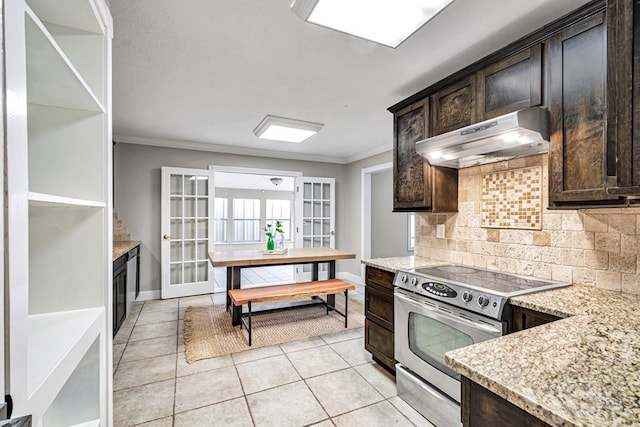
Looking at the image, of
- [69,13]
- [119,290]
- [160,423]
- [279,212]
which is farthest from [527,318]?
[279,212]

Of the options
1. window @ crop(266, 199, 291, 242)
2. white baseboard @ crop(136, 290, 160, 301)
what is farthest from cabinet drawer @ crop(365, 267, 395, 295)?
window @ crop(266, 199, 291, 242)

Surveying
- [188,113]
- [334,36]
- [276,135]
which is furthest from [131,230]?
[334,36]

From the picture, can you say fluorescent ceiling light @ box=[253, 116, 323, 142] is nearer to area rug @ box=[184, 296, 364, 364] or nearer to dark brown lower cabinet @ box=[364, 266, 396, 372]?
dark brown lower cabinet @ box=[364, 266, 396, 372]

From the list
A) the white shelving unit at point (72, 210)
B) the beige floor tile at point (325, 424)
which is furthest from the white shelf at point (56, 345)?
the beige floor tile at point (325, 424)

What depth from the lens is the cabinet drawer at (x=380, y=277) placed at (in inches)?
93.3

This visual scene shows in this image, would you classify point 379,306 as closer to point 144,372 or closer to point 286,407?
point 286,407

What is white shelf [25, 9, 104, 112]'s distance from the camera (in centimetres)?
83

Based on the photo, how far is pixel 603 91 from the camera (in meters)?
1.45

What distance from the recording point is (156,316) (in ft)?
12.5

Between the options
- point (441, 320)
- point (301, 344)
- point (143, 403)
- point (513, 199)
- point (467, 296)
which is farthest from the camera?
point (301, 344)

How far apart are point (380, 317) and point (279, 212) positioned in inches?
334

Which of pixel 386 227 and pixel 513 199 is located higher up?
pixel 513 199

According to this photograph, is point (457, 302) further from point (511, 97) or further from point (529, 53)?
point (529, 53)

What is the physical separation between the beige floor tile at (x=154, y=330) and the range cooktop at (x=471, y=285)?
8.63 ft
